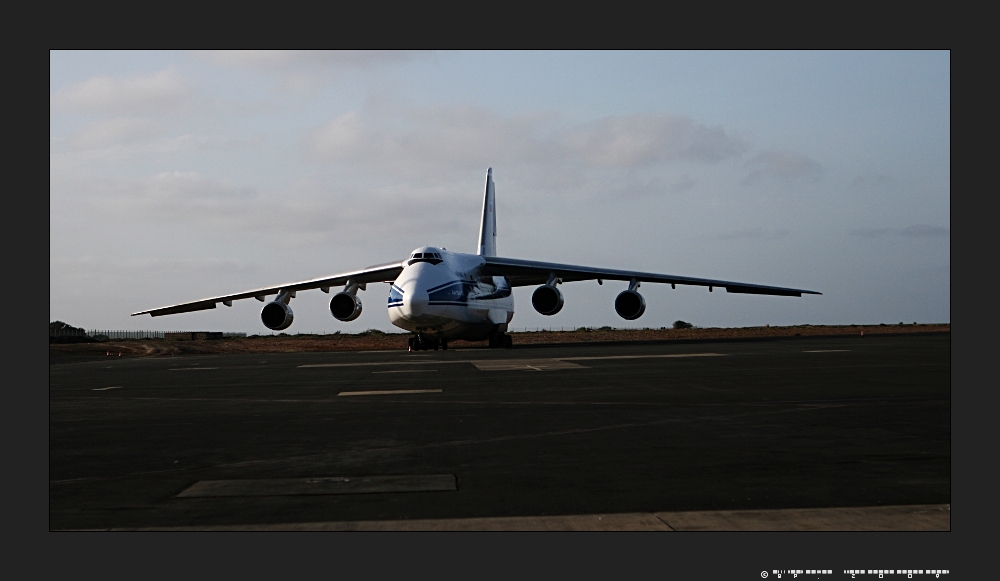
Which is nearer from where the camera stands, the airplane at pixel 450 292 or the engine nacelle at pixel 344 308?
the airplane at pixel 450 292

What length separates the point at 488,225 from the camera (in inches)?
2094

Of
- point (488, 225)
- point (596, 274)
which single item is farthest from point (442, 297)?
point (488, 225)

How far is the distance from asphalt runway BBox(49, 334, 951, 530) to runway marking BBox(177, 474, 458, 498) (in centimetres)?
3

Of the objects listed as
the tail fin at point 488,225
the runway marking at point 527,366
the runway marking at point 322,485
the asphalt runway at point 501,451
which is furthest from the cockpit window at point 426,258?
the runway marking at point 322,485

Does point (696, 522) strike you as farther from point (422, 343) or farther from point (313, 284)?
point (313, 284)

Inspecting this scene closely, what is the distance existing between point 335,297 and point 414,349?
4.46 metres

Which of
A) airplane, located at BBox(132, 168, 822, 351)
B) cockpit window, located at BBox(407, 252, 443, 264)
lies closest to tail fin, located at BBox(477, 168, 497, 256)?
airplane, located at BBox(132, 168, 822, 351)

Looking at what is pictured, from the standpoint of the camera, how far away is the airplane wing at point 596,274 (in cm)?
3991

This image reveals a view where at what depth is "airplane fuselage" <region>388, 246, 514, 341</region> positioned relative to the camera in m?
34.2

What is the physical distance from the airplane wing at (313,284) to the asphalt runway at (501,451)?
23.2 m

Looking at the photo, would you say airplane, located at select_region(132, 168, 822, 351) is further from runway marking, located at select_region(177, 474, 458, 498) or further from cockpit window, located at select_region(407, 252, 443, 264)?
runway marking, located at select_region(177, 474, 458, 498)

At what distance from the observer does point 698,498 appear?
6.35m

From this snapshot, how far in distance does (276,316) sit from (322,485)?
3387cm

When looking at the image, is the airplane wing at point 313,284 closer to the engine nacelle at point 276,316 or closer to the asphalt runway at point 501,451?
the engine nacelle at point 276,316
